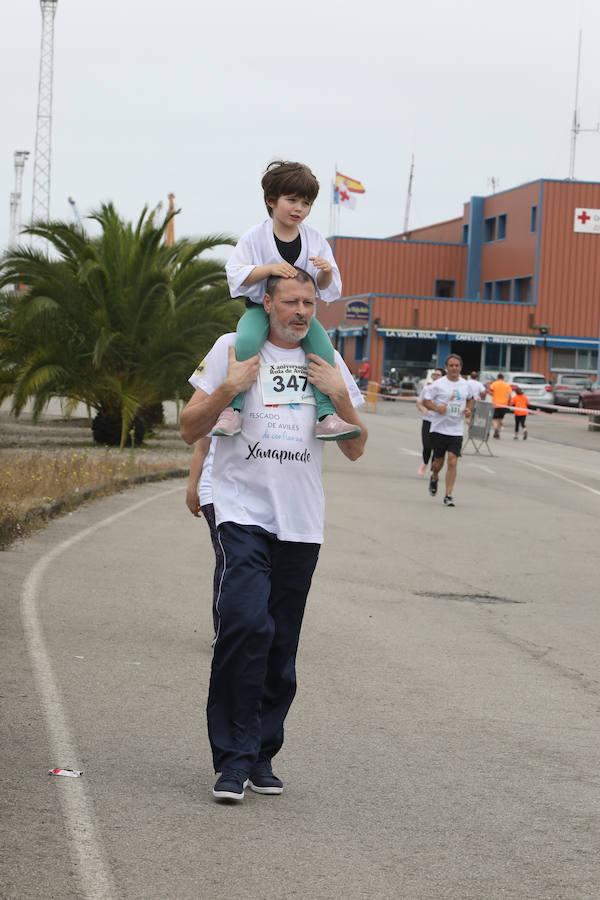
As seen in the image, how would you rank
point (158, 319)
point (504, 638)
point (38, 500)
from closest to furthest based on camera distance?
point (504, 638), point (38, 500), point (158, 319)

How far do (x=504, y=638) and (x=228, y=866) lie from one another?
18.0ft

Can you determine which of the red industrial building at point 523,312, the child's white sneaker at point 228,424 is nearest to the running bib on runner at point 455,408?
the child's white sneaker at point 228,424

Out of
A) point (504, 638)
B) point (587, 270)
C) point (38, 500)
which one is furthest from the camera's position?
point (587, 270)

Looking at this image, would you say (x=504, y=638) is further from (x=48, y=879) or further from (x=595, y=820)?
(x=48, y=879)

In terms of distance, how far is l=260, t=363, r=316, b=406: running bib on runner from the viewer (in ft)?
18.5

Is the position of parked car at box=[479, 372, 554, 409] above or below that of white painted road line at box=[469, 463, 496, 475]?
above

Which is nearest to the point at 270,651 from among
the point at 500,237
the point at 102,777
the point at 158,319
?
the point at 102,777

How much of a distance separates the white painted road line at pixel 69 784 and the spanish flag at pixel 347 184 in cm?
7475

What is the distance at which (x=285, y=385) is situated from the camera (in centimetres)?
565

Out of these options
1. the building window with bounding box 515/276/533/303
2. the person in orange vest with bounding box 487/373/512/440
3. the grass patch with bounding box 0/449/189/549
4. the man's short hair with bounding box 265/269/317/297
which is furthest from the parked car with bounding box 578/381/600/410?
the man's short hair with bounding box 265/269/317/297

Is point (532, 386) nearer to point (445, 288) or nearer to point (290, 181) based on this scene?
point (445, 288)

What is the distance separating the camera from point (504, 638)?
1002 cm

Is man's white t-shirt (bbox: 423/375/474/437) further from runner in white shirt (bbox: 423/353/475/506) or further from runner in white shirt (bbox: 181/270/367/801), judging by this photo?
runner in white shirt (bbox: 181/270/367/801)

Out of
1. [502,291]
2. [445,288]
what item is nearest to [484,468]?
[502,291]
